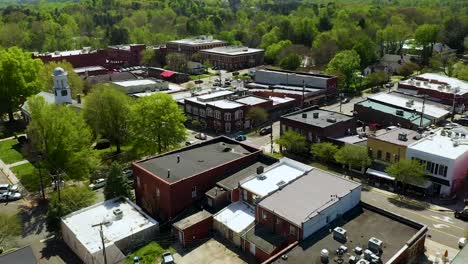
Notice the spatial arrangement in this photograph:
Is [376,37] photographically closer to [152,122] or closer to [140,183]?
[152,122]

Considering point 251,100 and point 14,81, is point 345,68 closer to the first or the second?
point 251,100

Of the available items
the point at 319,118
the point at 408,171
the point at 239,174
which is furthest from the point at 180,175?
the point at 319,118

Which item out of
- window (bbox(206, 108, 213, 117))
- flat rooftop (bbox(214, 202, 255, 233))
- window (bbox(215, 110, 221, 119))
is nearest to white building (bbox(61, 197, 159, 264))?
flat rooftop (bbox(214, 202, 255, 233))

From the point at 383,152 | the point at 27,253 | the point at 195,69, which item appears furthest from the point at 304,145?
the point at 195,69

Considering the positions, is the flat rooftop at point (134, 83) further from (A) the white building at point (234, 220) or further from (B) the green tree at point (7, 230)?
(A) the white building at point (234, 220)

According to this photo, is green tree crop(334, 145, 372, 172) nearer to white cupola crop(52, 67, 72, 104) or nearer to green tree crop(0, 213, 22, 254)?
green tree crop(0, 213, 22, 254)
